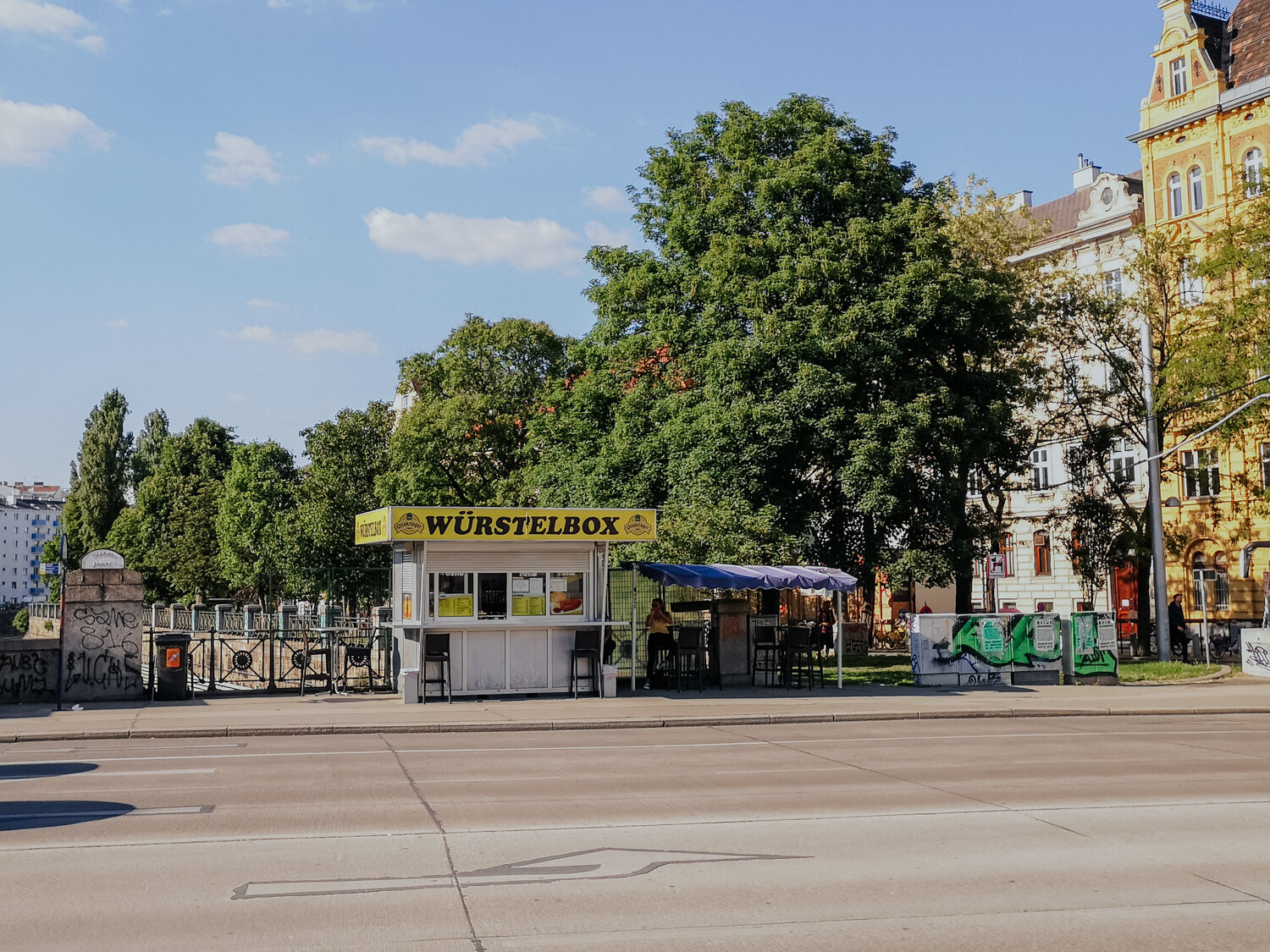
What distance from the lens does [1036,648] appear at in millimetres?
27516

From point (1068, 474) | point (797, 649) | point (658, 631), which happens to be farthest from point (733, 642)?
point (1068, 474)

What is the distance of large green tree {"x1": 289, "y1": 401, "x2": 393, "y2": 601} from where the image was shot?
58.9 metres

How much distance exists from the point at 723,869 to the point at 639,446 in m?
26.6

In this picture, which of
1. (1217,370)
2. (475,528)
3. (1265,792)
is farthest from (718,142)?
(1265,792)

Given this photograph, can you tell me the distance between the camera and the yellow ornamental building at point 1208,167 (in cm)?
4697

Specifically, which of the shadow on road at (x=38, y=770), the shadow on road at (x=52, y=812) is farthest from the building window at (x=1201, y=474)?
the shadow on road at (x=52, y=812)

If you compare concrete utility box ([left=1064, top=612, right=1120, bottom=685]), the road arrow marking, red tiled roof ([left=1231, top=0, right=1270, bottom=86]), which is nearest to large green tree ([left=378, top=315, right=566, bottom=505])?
concrete utility box ([left=1064, top=612, right=1120, bottom=685])

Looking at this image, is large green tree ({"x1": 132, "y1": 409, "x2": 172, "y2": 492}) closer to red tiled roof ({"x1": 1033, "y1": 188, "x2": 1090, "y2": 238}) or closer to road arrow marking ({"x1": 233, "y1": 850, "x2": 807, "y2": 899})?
red tiled roof ({"x1": 1033, "y1": 188, "x2": 1090, "y2": 238})

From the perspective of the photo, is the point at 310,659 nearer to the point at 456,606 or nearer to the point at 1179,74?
the point at 456,606

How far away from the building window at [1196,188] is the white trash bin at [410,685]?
136 feet

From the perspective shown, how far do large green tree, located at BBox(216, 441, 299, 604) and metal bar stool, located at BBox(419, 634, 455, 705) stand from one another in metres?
44.2

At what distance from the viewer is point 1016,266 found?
124 ft

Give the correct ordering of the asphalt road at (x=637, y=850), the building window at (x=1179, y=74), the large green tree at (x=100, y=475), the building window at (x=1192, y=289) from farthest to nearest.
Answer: the large green tree at (x=100, y=475)
the building window at (x=1179, y=74)
the building window at (x=1192, y=289)
the asphalt road at (x=637, y=850)

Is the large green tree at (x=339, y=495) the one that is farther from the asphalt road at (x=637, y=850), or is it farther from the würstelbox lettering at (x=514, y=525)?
the asphalt road at (x=637, y=850)
